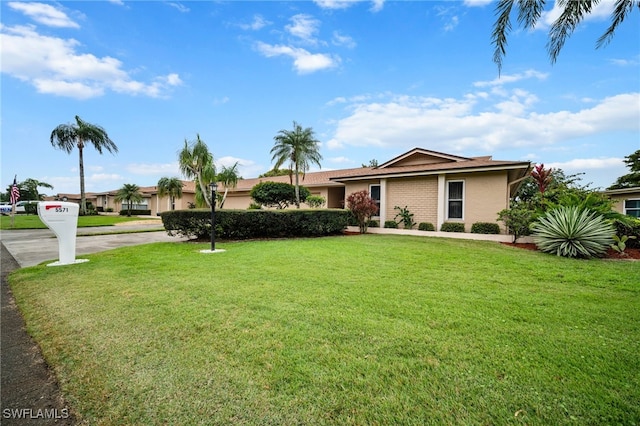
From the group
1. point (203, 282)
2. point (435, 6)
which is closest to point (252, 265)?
point (203, 282)

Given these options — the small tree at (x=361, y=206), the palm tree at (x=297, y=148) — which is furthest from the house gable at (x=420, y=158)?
the palm tree at (x=297, y=148)

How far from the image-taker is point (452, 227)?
13.5 meters

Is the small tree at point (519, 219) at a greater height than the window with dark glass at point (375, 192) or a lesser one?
lesser

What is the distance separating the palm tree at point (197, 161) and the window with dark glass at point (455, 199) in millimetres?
15521

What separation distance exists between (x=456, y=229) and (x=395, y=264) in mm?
8006

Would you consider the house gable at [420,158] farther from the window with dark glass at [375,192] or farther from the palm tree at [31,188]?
the palm tree at [31,188]

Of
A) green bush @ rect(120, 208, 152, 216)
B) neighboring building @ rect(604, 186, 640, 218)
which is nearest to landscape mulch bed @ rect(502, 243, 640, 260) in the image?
neighboring building @ rect(604, 186, 640, 218)

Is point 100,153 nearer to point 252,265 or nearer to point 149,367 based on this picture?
point 252,265

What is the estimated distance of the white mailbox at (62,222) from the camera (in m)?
6.89

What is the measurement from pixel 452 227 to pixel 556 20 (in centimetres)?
1004

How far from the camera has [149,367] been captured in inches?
100.0

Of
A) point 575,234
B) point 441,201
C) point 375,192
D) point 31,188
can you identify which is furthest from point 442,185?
point 31,188

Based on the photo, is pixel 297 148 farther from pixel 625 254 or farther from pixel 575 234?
pixel 625 254

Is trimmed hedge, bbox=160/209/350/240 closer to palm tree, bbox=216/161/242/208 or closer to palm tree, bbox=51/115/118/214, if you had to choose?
palm tree, bbox=216/161/242/208
